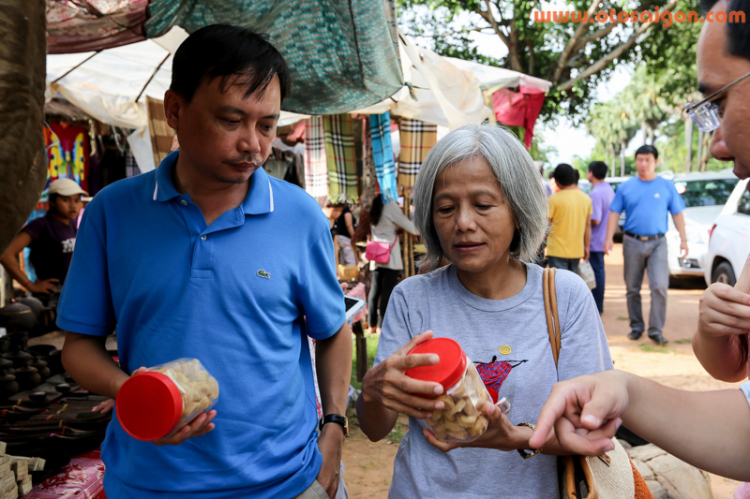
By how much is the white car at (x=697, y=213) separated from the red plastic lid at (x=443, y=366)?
35.0 feet

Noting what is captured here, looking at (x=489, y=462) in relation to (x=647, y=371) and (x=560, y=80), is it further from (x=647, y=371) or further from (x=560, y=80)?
(x=560, y=80)

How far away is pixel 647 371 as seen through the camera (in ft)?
21.1

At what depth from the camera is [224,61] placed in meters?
1.60

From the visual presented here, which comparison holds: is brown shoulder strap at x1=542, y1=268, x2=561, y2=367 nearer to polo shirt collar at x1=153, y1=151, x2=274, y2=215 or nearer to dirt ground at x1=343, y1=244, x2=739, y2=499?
polo shirt collar at x1=153, y1=151, x2=274, y2=215

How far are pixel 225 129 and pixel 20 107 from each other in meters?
0.72

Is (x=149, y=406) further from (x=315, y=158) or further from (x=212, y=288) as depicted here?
(x=315, y=158)

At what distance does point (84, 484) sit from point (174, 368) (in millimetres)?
1338

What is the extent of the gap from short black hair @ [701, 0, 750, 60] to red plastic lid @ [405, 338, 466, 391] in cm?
86

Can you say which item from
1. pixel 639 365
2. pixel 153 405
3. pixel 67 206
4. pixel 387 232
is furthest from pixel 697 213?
pixel 153 405

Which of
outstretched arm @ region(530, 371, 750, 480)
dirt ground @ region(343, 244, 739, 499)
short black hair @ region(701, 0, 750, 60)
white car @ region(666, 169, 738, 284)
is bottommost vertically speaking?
dirt ground @ region(343, 244, 739, 499)

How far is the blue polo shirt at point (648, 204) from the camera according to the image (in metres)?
7.16

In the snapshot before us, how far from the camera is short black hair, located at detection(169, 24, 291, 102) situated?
1603 millimetres

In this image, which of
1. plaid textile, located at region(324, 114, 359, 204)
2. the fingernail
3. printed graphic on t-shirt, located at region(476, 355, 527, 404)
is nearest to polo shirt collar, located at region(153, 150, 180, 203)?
printed graphic on t-shirt, located at region(476, 355, 527, 404)

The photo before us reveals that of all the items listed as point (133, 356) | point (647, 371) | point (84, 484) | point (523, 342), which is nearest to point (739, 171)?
point (523, 342)
